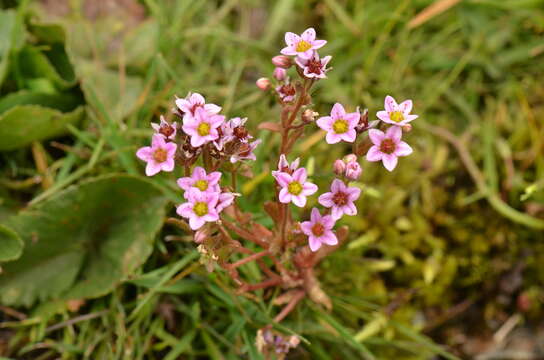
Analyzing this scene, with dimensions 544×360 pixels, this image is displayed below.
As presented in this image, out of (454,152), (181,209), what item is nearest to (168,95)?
(181,209)

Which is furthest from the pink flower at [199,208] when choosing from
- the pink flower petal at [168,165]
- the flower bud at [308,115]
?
the flower bud at [308,115]

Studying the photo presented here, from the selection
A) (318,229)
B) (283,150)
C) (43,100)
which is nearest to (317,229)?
(318,229)

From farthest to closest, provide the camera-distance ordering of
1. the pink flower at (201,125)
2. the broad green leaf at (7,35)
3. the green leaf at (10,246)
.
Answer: the broad green leaf at (7,35), the green leaf at (10,246), the pink flower at (201,125)

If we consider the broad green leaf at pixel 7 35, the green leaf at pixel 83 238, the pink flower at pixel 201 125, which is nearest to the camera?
the pink flower at pixel 201 125

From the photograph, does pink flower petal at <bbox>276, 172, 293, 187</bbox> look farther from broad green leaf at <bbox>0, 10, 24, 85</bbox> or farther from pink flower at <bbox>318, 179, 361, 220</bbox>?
broad green leaf at <bbox>0, 10, 24, 85</bbox>

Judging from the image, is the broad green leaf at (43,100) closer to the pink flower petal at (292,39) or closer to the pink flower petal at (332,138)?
the pink flower petal at (292,39)

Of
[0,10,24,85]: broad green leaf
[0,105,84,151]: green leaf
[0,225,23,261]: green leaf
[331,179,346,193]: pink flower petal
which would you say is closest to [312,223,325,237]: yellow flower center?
[331,179,346,193]: pink flower petal

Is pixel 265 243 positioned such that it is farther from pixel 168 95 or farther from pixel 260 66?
pixel 260 66
